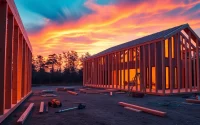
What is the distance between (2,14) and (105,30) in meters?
12.2

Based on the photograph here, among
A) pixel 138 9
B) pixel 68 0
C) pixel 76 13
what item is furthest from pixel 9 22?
pixel 138 9

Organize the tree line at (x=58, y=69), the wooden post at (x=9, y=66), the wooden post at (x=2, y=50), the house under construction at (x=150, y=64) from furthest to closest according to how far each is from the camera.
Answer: the tree line at (x=58, y=69) < the house under construction at (x=150, y=64) < the wooden post at (x=9, y=66) < the wooden post at (x=2, y=50)

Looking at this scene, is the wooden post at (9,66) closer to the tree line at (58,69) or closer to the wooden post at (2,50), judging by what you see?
the wooden post at (2,50)

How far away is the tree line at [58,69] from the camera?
30.5 metres

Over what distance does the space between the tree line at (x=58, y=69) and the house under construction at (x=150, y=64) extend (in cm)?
808

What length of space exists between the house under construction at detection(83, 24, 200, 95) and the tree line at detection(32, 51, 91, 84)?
8.08 m

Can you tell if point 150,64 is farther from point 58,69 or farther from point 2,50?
point 58,69

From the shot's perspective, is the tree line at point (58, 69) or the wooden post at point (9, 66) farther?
the tree line at point (58, 69)

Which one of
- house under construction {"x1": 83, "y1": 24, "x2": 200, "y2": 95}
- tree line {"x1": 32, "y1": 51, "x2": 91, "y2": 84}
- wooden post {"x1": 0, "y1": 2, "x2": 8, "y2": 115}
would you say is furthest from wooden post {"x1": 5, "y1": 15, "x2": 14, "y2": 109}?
tree line {"x1": 32, "y1": 51, "x2": 91, "y2": 84}

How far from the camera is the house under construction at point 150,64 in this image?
12.2 metres

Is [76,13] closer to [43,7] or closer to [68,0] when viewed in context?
[68,0]

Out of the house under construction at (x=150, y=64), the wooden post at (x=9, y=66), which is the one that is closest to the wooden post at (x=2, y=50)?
the wooden post at (x=9, y=66)

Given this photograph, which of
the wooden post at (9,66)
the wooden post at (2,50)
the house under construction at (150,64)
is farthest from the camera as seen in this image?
the house under construction at (150,64)

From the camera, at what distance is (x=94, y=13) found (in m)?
13.2
